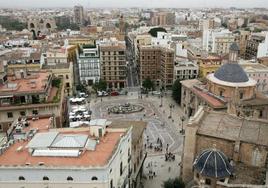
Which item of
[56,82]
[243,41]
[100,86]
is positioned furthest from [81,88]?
[243,41]

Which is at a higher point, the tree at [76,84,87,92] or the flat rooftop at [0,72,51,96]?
the flat rooftop at [0,72,51,96]

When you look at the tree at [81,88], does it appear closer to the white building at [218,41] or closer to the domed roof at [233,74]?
the domed roof at [233,74]

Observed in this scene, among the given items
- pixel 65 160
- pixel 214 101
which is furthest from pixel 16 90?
pixel 214 101

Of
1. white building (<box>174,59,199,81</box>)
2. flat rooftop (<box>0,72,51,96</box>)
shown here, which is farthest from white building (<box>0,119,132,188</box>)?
white building (<box>174,59,199,81</box>)

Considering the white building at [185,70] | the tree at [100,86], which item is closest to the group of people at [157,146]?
the tree at [100,86]

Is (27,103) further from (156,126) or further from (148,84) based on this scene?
(148,84)

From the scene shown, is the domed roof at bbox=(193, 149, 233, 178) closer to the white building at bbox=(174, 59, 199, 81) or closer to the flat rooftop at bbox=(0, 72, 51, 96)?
the flat rooftop at bbox=(0, 72, 51, 96)
